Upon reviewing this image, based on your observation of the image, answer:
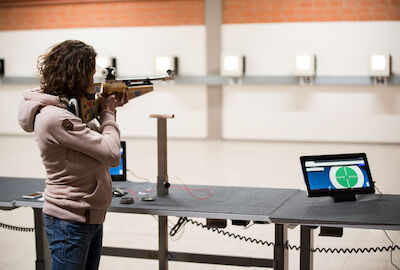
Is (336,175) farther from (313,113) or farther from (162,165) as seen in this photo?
(313,113)

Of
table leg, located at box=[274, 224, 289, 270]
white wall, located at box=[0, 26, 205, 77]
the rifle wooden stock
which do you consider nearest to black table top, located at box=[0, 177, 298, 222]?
table leg, located at box=[274, 224, 289, 270]

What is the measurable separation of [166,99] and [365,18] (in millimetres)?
3477

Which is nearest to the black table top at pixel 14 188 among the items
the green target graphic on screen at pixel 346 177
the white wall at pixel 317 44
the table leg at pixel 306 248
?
the table leg at pixel 306 248

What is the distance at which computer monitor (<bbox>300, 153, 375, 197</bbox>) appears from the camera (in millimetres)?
2967

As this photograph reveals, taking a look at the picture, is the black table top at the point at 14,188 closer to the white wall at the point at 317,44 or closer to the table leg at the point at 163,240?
the table leg at the point at 163,240

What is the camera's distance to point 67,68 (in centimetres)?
211

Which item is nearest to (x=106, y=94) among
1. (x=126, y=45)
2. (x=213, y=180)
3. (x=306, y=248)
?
(x=306, y=248)

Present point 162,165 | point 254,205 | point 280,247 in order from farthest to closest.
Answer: point 162,165, point 254,205, point 280,247

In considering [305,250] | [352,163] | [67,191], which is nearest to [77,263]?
[67,191]

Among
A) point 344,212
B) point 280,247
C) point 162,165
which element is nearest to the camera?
point 344,212

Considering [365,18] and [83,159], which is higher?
[365,18]

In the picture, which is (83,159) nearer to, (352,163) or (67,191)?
(67,191)

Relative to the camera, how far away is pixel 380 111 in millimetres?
8906

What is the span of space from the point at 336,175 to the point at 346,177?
5cm
